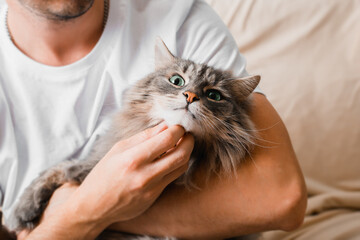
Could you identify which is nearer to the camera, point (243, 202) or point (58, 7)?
point (243, 202)

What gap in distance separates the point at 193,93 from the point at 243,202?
0.38 m

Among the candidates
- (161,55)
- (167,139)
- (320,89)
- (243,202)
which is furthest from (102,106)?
(320,89)

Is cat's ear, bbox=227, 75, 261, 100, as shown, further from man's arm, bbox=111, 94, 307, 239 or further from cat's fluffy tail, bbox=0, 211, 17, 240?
cat's fluffy tail, bbox=0, 211, 17, 240

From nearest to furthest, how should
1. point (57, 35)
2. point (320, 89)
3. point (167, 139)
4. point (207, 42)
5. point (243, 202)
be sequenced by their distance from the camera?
point (167, 139)
point (243, 202)
point (207, 42)
point (57, 35)
point (320, 89)

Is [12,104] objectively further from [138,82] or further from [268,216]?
[268,216]

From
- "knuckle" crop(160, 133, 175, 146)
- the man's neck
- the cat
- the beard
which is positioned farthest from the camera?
the man's neck

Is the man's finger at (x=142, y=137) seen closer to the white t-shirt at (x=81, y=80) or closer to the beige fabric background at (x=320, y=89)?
the white t-shirt at (x=81, y=80)

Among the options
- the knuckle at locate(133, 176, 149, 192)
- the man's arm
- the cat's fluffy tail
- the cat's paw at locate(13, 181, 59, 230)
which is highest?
the knuckle at locate(133, 176, 149, 192)

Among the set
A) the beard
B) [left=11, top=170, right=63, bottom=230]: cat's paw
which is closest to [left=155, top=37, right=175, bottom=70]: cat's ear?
the beard

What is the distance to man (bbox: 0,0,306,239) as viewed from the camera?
1.12 metres

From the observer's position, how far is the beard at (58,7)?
4.26ft

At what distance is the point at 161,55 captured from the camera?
1278mm

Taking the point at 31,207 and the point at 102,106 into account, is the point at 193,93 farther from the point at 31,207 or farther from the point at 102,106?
the point at 31,207

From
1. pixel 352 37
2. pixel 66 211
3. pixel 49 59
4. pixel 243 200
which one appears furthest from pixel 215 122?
pixel 352 37
